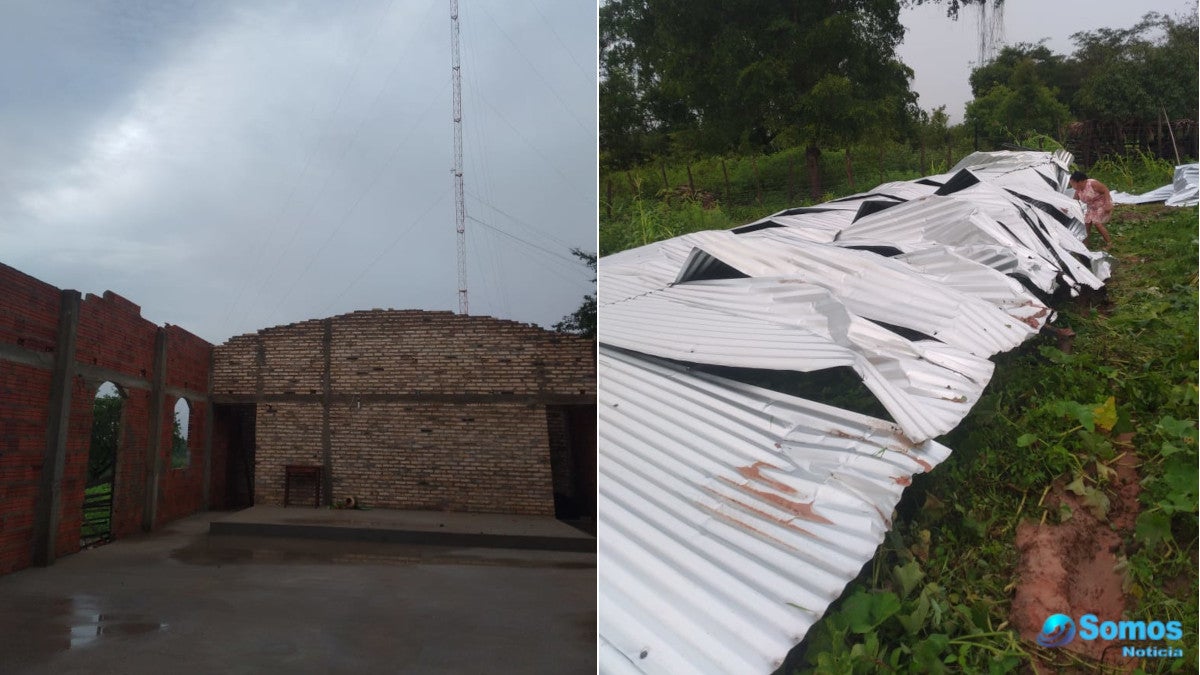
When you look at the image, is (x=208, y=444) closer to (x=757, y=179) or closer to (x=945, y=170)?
(x=757, y=179)

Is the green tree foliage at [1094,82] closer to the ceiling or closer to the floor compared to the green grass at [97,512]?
closer to the ceiling

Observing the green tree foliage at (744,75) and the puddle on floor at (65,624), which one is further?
the puddle on floor at (65,624)

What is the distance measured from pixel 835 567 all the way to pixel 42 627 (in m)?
2.53

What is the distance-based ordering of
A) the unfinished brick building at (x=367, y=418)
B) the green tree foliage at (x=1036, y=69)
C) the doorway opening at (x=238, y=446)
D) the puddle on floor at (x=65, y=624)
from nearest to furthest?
the green tree foliage at (x=1036, y=69) < the puddle on floor at (x=65, y=624) < the unfinished brick building at (x=367, y=418) < the doorway opening at (x=238, y=446)

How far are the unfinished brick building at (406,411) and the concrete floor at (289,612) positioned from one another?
0.50 m

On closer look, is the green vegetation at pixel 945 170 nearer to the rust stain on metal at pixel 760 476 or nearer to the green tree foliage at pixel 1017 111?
the green tree foliage at pixel 1017 111

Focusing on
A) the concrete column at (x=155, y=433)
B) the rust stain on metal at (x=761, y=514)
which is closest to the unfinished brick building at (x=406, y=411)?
the concrete column at (x=155, y=433)

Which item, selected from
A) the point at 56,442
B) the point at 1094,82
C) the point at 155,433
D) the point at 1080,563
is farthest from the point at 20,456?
the point at 1094,82

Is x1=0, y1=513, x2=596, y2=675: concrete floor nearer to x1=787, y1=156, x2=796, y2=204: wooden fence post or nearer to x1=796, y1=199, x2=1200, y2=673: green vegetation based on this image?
x1=796, y1=199, x2=1200, y2=673: green vegetation

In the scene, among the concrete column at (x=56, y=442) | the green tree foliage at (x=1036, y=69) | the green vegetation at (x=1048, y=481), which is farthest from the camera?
the concrete column at (x=56, y=442)

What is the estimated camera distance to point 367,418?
12.9ft

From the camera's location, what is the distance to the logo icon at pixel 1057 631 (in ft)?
4.66

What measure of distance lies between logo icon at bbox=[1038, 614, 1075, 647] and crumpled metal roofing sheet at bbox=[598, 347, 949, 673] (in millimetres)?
331

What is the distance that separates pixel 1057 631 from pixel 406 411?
297 cm
